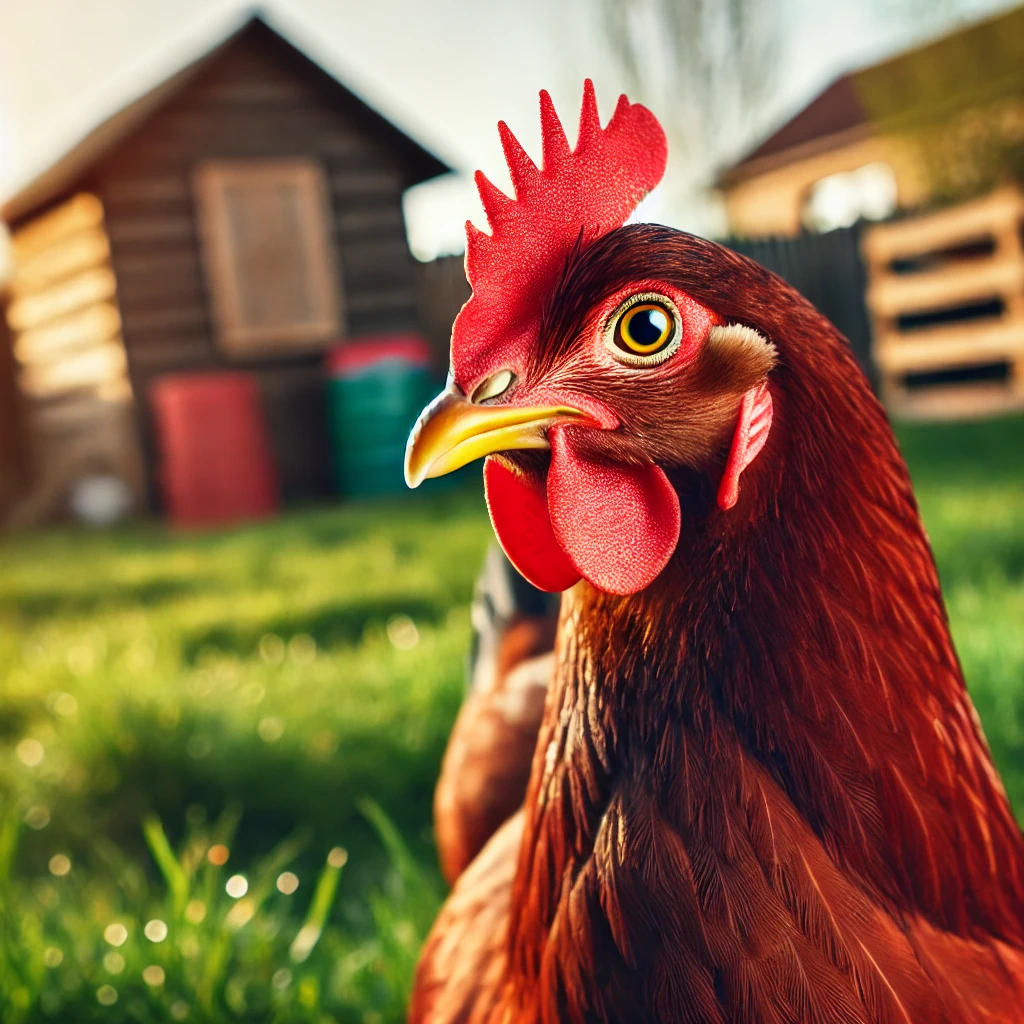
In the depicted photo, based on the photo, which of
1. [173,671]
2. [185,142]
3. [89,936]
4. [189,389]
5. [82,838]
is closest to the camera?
[89,936]

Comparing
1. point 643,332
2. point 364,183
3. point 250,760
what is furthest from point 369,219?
point 643,332

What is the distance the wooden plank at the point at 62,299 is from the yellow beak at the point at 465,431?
7607mm

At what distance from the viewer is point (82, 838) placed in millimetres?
2473

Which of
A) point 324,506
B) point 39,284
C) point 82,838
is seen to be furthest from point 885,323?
point 82,838

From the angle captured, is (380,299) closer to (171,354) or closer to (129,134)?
(171,354)

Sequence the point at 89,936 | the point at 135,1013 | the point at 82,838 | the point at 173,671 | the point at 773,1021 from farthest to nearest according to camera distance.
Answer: the point at 173,671 → the point at 82,838 → the point at 89,936 → the point at 135,1013 → the point at 773,1021

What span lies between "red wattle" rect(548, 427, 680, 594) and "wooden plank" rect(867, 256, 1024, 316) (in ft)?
27.0

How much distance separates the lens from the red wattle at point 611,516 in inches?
34.2

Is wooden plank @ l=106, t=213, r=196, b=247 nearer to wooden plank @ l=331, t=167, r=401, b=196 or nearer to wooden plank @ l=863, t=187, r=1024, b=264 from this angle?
wooden plank @ l=331, t=167, r=401, b=196

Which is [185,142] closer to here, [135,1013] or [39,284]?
[39,284]

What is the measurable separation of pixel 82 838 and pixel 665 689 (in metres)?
2.02

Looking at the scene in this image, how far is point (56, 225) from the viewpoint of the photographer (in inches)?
338

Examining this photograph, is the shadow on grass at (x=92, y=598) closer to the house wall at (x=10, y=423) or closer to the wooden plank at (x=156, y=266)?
the wooden plank at (x=156, y=266)

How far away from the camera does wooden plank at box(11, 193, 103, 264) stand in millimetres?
7770
